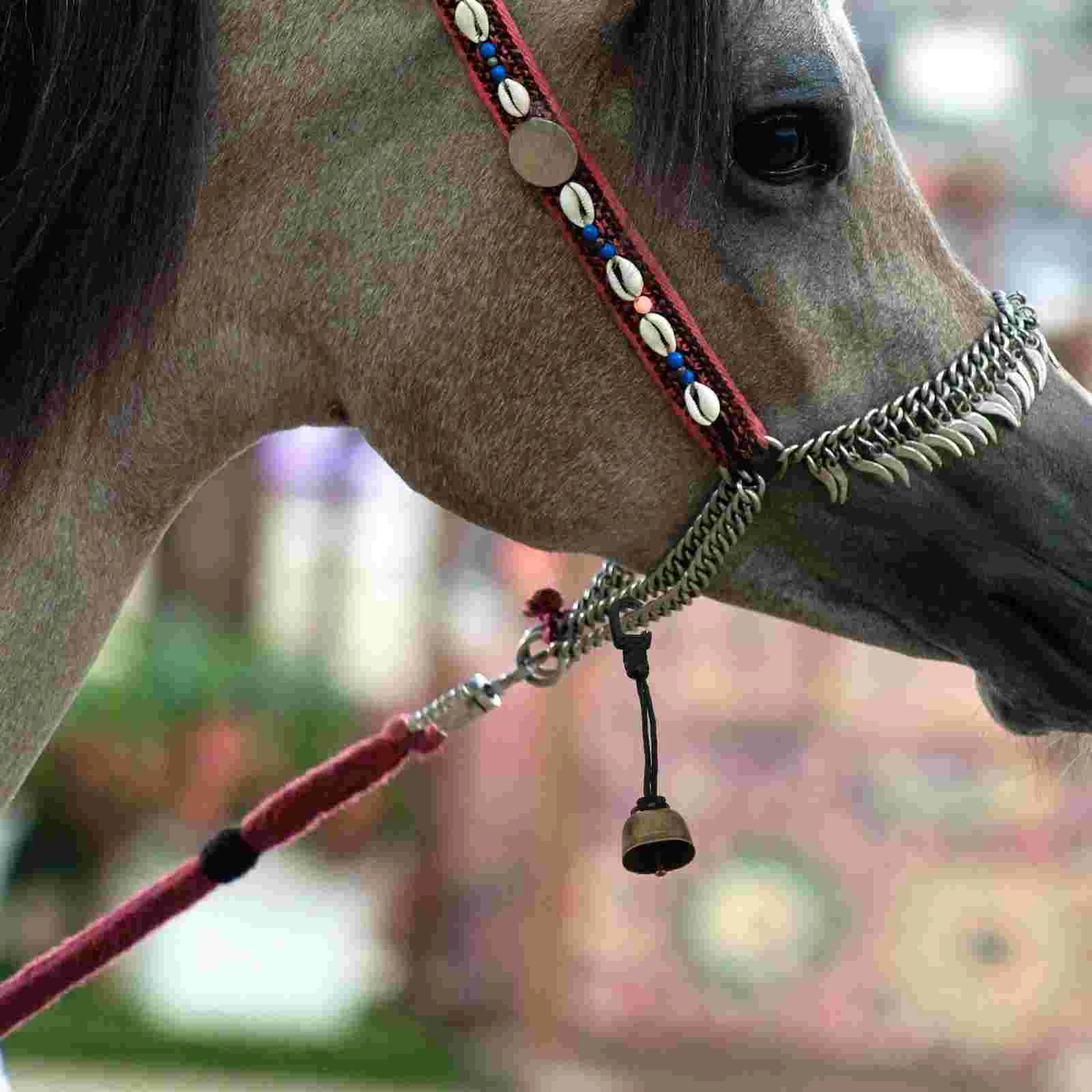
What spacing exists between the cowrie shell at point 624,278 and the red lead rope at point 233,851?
21.2 inches

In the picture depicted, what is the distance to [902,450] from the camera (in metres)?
1.50

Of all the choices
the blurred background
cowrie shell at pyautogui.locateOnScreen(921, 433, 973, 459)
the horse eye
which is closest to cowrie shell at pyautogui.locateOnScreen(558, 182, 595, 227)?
the horse eye

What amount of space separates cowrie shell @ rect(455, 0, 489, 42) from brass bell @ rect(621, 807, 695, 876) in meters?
0.73

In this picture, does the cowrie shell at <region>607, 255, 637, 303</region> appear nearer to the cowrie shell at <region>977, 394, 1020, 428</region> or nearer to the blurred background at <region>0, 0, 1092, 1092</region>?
the cowrie shell at <region>977, 394, 1020, 428</region>

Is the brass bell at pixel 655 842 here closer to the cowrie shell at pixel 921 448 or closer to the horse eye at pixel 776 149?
the cowrie shell at pixel 921 448

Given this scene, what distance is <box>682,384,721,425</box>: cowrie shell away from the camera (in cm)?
147

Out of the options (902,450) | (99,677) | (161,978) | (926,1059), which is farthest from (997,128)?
(902,450)

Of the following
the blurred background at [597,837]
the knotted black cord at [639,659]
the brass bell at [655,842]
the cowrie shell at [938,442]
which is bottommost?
the brass bell at [655,842]

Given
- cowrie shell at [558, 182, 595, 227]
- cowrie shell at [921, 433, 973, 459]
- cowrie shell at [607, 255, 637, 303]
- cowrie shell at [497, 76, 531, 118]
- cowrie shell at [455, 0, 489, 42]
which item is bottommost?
cowrie shell at [921, 433, 973, 459]

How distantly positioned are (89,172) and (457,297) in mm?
340

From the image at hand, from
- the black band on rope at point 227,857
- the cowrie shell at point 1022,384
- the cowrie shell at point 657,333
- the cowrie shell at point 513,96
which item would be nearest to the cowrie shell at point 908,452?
the cowrie shell at point 1022,384

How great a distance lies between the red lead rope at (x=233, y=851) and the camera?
1640 mm

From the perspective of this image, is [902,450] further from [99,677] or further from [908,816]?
[99,677]

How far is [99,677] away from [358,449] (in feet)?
5.69
